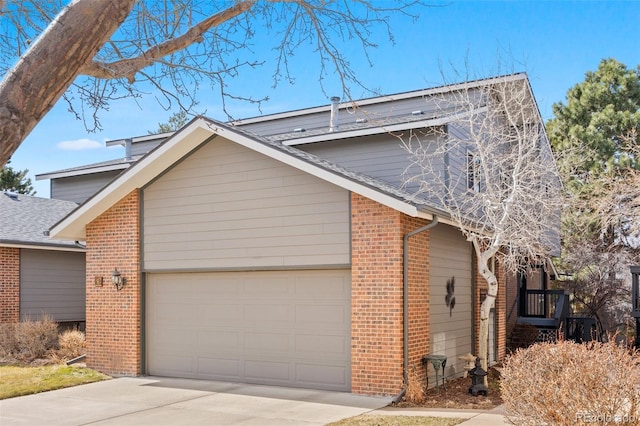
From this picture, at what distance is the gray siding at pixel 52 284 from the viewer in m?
19.0

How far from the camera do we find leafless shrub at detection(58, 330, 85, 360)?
635 inches

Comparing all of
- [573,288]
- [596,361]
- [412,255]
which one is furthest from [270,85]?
[573,288]

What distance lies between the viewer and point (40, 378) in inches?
523

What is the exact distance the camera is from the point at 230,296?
43.5 ft

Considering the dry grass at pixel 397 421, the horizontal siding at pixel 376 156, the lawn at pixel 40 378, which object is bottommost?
the lawn at pixel 40 378

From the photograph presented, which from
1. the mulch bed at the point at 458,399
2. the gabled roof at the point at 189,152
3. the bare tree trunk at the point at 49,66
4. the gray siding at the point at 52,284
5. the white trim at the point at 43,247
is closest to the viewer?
the bare tree trunk at the point at 49,66

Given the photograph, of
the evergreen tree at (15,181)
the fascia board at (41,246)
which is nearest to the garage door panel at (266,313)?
the fascia board at (41,246)

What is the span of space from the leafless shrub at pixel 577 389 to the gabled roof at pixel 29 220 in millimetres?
13469

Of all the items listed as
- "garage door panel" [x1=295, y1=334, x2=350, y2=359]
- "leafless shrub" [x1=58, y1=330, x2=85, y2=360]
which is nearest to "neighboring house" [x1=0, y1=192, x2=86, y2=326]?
"leafless shrub" [x1=58, y1=330, x2=85, y2=360]

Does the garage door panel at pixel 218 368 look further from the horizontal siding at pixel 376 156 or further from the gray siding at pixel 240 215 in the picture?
the horizontal siding at pixel 376 156

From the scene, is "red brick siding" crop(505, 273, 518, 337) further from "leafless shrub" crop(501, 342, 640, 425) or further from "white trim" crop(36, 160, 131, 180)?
"leafless shrub" crop(501, 342, 640, 425)

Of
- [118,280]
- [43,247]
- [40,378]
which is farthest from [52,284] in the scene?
[40,378]

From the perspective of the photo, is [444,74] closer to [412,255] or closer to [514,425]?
[412,255]

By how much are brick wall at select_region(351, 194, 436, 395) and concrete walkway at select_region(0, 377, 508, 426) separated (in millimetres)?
467
